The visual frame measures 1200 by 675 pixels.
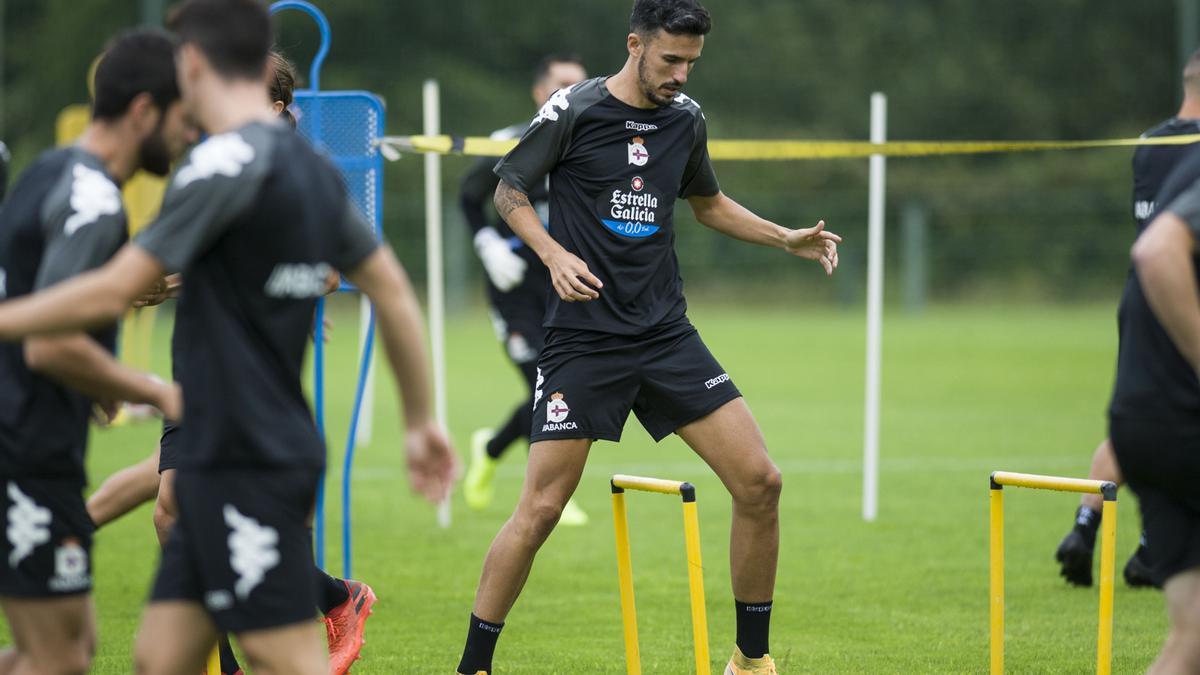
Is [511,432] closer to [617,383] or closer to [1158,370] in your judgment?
[617,383]

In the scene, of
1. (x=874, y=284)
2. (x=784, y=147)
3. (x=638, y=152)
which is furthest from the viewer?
(x=874, y=284)

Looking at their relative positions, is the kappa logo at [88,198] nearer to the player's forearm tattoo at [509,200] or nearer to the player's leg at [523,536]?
the player's forearm tattoo at [509,200]

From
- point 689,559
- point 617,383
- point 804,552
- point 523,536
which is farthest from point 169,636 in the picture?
point 804,552

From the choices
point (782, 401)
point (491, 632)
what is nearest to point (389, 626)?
point (491, 632)

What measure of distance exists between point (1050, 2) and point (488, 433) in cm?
3694

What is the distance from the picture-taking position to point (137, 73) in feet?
12.7

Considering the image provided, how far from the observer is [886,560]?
8.68m

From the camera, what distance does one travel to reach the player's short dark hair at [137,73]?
387 centimetres

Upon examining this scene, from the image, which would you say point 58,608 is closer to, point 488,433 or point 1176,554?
point 1176,554

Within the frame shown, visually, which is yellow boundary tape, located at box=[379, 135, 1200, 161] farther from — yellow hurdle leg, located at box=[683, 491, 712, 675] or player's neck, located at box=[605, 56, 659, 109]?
yellow hurdle leg, located at box=[683, 491, 712, 675]

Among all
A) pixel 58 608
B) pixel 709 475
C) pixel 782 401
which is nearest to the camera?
pixel 58 608

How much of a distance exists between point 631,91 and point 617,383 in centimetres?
112

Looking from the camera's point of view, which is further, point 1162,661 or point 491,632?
point 491,632

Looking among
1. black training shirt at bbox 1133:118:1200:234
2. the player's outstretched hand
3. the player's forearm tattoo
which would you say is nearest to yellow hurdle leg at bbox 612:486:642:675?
the player's forearm tattoo
